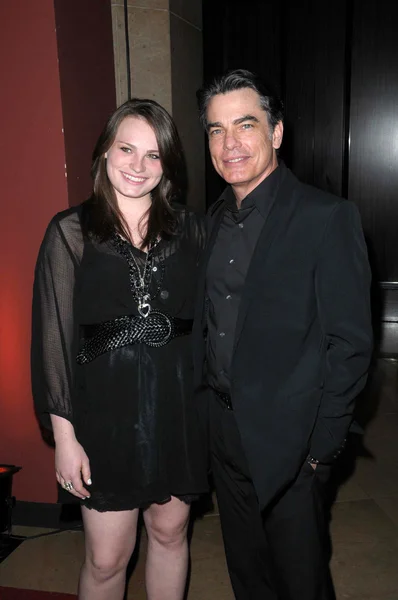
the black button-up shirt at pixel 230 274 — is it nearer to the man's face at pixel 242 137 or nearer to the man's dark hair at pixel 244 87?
the man's face at pixel 242 137

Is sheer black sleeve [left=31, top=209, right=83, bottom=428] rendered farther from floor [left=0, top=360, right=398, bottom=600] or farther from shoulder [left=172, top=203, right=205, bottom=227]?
floor [left=0, top=360, right=398, bottom=600]

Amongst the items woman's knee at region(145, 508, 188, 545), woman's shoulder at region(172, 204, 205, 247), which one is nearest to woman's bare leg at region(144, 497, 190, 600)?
woman's knee at region(145, 508, 188, 545)

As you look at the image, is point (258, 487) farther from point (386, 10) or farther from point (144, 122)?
point (386, 10)

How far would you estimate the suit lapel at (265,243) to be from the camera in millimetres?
1622

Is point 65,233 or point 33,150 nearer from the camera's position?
point 65,233

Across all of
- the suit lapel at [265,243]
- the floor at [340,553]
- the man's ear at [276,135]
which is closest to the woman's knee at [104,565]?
the floor at [340,553]

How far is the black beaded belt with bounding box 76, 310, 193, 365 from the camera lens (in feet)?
5.65

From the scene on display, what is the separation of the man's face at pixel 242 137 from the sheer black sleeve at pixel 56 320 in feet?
1.71

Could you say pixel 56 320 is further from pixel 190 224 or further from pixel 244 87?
pixel 244 87

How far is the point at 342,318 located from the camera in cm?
156

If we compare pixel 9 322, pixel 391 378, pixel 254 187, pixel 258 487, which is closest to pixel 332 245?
pixel 254 187

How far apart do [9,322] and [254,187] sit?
5.21 feet

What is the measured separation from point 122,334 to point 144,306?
0.37 feet

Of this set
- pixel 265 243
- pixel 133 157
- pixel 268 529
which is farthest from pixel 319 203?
pixel 268 529
